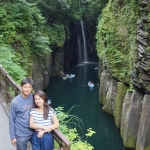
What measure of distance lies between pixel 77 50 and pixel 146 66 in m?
27.7

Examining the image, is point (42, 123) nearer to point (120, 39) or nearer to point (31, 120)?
point (31, 120)

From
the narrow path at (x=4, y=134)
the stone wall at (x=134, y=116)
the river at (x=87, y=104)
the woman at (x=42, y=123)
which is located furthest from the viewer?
the river at (x=87, y=104)

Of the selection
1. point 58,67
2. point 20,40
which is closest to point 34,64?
point 20,40

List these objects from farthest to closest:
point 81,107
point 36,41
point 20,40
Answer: point 81,107 → point 36,41 → point 20,40

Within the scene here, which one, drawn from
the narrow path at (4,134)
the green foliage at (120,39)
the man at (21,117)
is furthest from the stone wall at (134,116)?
the man at (21,117)

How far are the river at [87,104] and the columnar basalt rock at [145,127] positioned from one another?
6.64 ft

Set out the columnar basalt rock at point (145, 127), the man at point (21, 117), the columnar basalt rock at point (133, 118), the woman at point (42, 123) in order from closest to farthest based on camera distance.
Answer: the woman at point (42, 123) → the man at point (21, 117) → the columnar basalt rock at point (145, 127) → the columnar basalt rock at point (133, 118)

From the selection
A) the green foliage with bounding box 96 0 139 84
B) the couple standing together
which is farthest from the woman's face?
the green foliage with bounding box 96 0 139 84

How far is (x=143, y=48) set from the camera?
11992mm

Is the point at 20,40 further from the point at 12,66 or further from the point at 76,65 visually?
the point at 76,65

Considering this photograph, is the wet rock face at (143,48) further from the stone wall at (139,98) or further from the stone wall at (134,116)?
the stone wall at (134,116)

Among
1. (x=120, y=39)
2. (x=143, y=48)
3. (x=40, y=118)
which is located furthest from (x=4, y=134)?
(x=120, y=39)

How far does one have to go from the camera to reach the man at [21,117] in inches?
159

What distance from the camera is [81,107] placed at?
2081 centimetres
